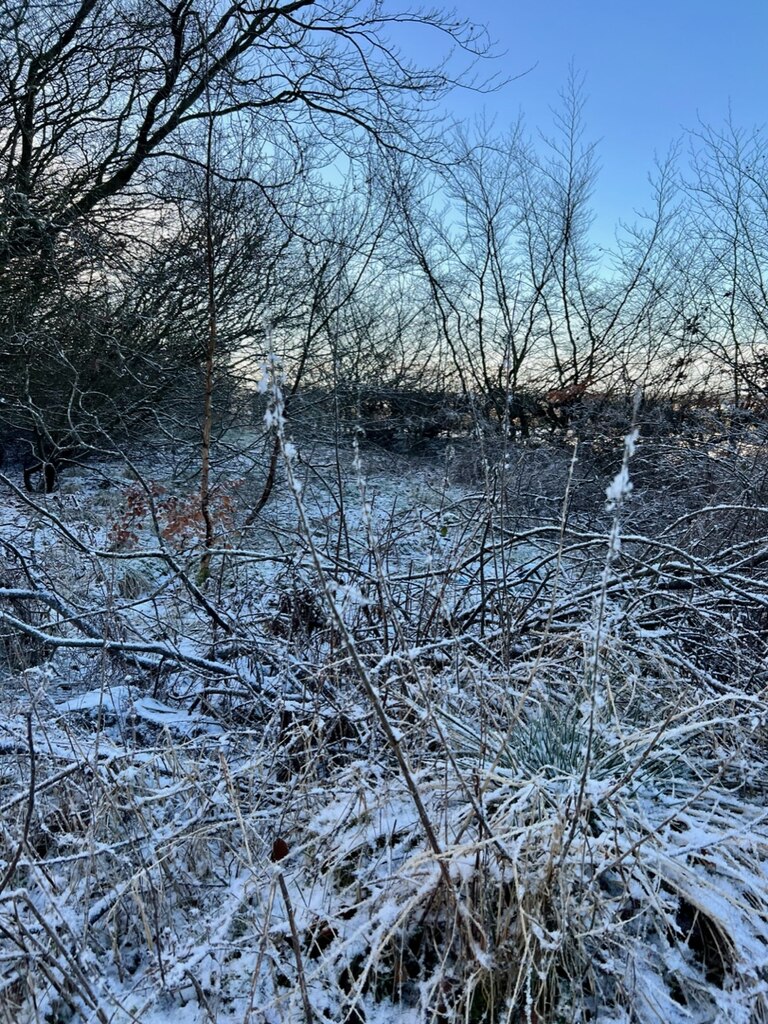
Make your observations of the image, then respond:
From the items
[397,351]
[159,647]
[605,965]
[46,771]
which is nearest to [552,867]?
[605,965]

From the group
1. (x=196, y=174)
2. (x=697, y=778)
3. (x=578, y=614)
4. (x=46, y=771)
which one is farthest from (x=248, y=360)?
(x=697, y=778)

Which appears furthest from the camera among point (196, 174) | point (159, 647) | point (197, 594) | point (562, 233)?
point (562, 233)

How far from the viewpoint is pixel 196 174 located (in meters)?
6.10

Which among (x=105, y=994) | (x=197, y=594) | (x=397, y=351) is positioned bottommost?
(x=105, y=994)

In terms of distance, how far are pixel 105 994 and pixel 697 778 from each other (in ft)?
5.67

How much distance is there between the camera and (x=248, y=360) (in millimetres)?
6891

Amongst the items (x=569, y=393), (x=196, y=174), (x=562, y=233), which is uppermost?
(x=562, y=233)

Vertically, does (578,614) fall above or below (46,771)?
above

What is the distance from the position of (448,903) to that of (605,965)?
0.36m

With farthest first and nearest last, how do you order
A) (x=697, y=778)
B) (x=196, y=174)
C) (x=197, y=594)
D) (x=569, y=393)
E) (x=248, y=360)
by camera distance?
(x=569, y=393)
(x=248, y=360)
(x=196, y=174)
(x=197, y=594)
(x=697, y=778)

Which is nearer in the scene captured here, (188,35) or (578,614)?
(578,614)

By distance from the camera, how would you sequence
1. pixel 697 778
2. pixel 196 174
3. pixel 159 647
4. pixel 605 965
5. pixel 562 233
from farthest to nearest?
pixel 562 233 < pixel 196 174 < pixel 159 647 < pixel 697 778 < pixel 605 965

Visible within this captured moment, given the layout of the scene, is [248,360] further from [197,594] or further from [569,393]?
[569,393]

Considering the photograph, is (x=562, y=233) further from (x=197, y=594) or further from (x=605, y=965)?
(x=605, y=965)
